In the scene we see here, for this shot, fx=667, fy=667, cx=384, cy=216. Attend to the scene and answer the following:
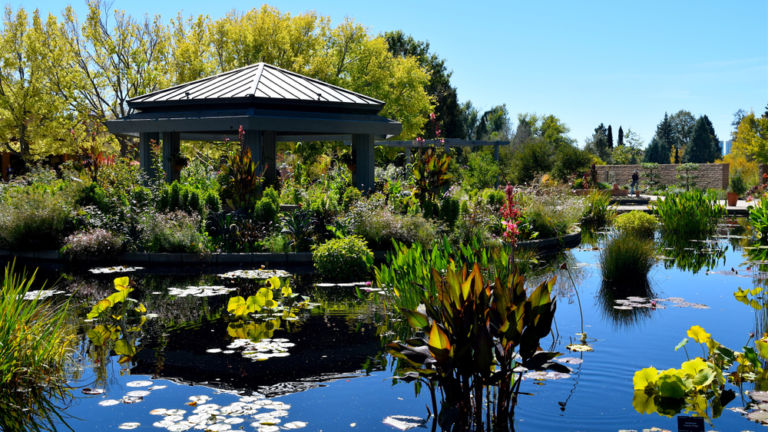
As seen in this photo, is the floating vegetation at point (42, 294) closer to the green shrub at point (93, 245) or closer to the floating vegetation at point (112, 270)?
the floating vegetation at point (112, 270)

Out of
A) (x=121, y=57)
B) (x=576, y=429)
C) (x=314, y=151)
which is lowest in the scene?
(x=576, y=429)

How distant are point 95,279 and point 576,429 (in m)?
7.64

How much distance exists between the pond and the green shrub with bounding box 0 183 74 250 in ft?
11.1

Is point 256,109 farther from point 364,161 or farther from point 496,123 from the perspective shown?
point 496,123

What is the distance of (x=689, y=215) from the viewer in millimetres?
15156

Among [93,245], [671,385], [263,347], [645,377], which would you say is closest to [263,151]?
[93,245]

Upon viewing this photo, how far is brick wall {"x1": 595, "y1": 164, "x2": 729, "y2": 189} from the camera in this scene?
134ft

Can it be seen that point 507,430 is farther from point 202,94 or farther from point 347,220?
point 202,94

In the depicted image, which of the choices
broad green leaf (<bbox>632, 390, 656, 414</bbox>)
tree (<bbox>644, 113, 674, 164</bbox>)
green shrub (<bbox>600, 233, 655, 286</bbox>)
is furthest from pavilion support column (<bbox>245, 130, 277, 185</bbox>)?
tree (<bbox>644, 113, 674, 164</bbox>)

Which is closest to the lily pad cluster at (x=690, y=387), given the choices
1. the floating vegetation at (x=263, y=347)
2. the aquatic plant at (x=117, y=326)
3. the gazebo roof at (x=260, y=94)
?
the floating vegetation at (x=263, y=347)

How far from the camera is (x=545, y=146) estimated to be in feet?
106

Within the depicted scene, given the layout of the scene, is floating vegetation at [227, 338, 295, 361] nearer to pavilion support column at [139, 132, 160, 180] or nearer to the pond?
the pond

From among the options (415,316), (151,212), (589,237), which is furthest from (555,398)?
(589,237)

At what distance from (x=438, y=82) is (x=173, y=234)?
139 ft
